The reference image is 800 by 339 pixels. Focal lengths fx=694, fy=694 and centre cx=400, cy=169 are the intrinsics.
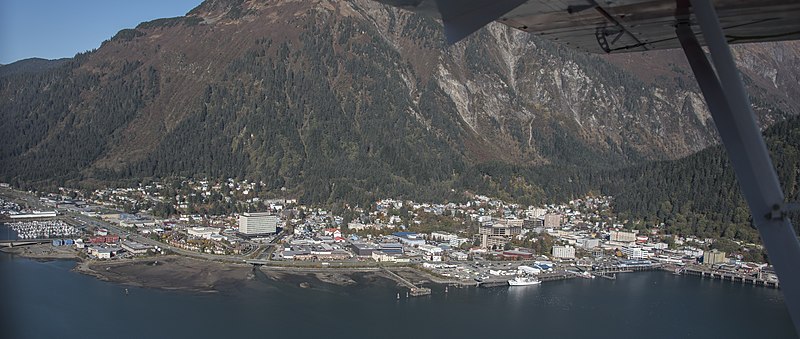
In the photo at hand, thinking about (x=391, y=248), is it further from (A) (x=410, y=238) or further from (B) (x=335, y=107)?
(B) (x=335, y=107)

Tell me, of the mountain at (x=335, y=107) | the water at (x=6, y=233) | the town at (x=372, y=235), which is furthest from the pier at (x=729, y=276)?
the water at (x=6, y=233)

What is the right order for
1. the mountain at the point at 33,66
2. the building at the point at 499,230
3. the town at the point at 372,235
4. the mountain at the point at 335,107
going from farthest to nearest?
the mountain at the point at 33,66
the mountain at the point at 335,107
the building at the point at 499,230
the town at the point at 372,235

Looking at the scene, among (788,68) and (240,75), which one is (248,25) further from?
(788,68)

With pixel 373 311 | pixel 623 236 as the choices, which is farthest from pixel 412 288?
pixel 623 236

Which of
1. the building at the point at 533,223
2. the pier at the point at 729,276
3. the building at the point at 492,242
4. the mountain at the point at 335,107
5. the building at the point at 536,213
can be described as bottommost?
the pier at the point at 729,276

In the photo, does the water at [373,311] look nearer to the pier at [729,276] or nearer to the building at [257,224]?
the pier at [729,276]

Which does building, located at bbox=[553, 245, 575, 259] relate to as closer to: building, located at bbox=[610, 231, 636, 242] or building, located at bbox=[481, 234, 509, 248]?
building, located at bbox=[481, 234, 509, 248]
